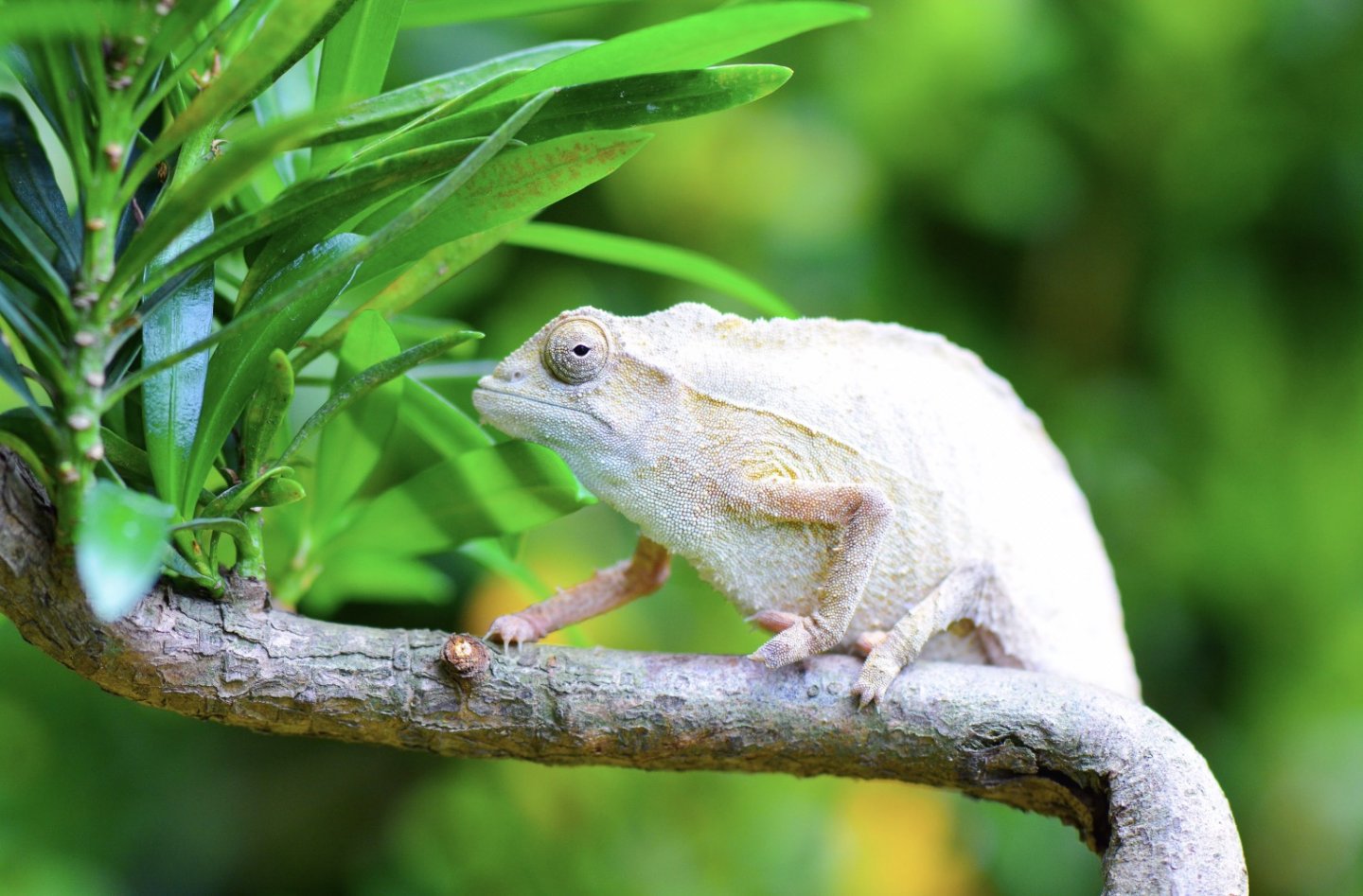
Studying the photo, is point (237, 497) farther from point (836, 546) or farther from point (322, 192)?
point (836, 546)

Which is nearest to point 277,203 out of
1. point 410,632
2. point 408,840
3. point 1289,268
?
point 410,632

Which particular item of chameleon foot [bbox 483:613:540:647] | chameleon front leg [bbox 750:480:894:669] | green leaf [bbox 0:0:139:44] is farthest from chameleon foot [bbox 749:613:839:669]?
green leaf [bbox 0:0:139:44]

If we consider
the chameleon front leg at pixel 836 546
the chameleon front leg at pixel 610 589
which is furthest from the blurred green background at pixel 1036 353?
the chameleon front leg at pixel 836 546

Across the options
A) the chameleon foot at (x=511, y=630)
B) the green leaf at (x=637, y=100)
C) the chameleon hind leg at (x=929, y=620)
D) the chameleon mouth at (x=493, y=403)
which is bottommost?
the chameleon hind leg at (x=929, y=620)

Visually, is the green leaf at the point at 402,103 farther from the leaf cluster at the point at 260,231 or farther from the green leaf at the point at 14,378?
the green leaf at the point at 14,378

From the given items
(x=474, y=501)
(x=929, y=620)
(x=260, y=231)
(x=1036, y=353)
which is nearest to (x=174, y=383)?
(x=260, y=231)

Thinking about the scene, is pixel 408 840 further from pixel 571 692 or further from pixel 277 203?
pixel 277 203
